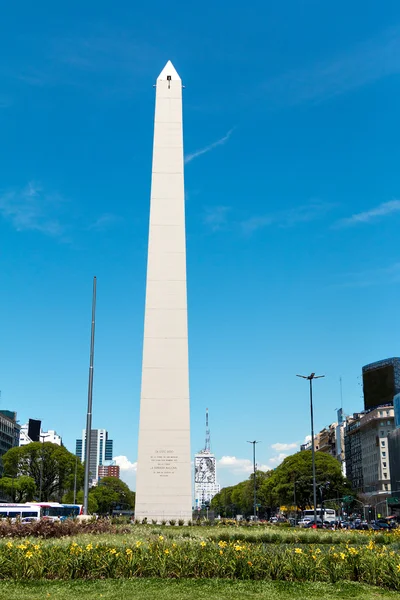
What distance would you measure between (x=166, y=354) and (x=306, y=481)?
73948 millimetres

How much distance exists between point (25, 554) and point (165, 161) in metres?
27.5

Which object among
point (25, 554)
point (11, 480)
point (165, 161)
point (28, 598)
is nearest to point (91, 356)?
point (165, 161)

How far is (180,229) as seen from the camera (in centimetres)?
3566

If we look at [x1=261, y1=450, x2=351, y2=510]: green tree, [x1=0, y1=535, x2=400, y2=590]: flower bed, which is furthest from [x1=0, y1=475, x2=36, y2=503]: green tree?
[x1=0, y1=535, x2=400, y2=590]: flower bed

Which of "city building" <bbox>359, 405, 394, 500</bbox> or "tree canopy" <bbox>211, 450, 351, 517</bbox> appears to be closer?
"tree canopy" <bbox>211, 450, 351, 517</bbox>

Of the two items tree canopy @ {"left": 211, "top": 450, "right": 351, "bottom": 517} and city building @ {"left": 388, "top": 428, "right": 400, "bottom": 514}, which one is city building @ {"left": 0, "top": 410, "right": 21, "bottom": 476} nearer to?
tree canopy @ {"left": 211, "top": 450, "right": 351, "bottom": 517}

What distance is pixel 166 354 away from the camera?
33750 mm

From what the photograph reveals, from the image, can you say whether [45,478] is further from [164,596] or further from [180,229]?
[164,596]

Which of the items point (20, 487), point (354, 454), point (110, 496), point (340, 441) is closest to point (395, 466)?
point (354, 454)

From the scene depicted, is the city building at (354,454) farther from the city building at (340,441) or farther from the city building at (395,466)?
the city building at (395,466)

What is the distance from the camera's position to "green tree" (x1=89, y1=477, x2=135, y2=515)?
144 metres

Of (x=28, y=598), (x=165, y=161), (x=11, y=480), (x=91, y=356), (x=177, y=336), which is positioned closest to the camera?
(x=28, y=598)

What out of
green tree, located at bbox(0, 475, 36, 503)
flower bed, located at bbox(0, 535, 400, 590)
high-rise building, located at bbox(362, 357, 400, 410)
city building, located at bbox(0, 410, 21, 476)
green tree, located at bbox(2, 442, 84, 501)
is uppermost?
high-rise building, located at bbox(362, 357, 400, 410)

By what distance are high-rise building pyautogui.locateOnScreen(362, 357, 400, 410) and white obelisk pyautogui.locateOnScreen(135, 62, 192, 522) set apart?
302 ft
